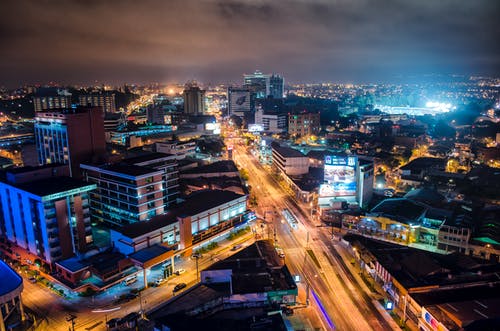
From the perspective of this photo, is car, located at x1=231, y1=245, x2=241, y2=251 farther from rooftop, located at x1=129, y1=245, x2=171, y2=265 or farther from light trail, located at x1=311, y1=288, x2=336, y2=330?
light trail, located at x1=311, y1=288, x2=336, y2=330

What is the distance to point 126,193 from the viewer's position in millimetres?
34031

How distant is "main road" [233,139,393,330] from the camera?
23.1m

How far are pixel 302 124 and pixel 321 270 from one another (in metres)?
60.9

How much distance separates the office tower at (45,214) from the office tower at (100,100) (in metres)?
82.9

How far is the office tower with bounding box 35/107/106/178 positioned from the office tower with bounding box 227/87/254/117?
8060cm

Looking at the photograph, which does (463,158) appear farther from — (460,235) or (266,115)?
(266,115)

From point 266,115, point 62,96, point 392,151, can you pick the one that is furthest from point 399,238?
point 62,96

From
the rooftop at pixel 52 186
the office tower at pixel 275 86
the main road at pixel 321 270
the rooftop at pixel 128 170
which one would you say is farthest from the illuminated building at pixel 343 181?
the office tower at pixel 275 86

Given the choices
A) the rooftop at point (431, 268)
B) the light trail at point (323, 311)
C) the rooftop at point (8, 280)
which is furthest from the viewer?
the rooftop at point (431, 268)

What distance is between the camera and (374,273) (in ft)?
90.0

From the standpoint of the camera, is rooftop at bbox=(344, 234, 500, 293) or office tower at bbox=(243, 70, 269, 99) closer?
rooftop at bbox=(344, 234, 500, 293)

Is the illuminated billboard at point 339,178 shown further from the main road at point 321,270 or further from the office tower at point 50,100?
the office tower at point 50,100

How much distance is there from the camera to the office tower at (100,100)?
110125mm

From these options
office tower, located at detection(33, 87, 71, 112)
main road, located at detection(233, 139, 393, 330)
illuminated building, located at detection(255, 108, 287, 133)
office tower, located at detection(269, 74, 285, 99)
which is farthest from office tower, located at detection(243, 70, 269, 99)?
main road, located at detection(233, 139, 393, 330)
